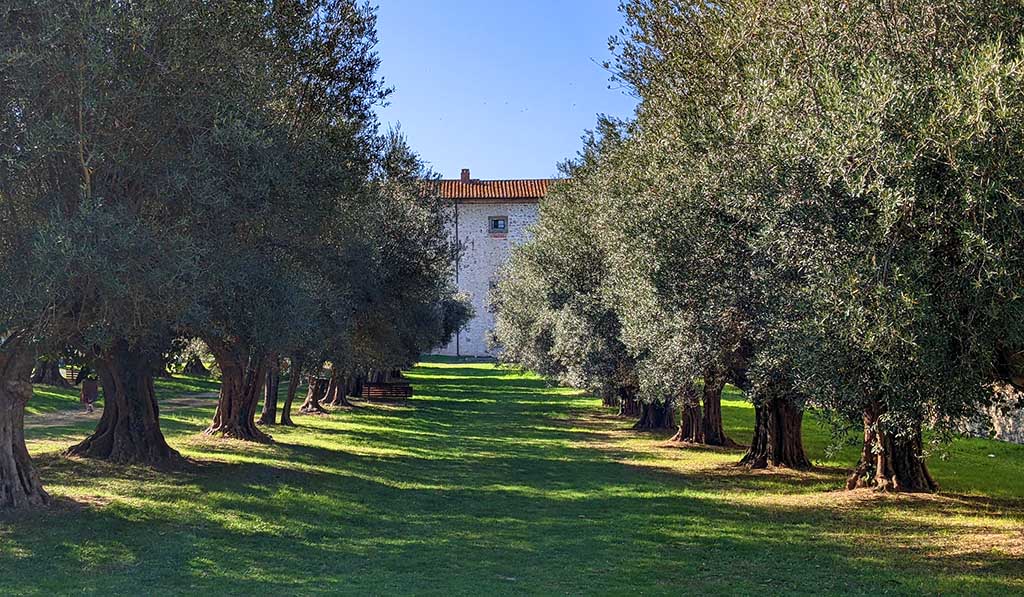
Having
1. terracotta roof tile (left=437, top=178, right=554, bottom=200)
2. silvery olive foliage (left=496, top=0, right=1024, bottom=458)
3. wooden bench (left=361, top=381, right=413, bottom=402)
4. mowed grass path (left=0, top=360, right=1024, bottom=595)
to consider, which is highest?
terracotta roof tile (left=437, top=178, right=554, bottom=200)

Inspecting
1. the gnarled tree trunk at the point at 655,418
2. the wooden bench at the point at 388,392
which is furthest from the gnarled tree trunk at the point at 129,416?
the wooden bench at the point at 388,392

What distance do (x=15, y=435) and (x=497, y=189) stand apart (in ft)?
263

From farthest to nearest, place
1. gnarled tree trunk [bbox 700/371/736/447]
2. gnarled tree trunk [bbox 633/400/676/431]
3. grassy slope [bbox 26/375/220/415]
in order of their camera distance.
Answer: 1. grassy slope [bbox 26/375/220/415]
2. gnarled tree trunk [bbox 633/400/676/431]
3. gnarled tree trunk [bbox 700/371/736/447]

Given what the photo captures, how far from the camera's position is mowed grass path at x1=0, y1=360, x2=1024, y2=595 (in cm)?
1117

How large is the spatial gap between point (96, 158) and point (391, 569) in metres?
6.36

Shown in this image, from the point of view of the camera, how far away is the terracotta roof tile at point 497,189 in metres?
93.0

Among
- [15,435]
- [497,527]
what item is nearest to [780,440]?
[497,527]

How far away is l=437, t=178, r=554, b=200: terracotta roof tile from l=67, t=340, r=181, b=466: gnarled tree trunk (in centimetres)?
7165

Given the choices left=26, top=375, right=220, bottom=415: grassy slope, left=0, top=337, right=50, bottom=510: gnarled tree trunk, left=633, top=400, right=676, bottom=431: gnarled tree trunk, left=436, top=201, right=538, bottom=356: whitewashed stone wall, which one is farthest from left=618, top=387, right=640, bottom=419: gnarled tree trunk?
left=436, top=201, right=538, bottom=356: whitewashed stone wall

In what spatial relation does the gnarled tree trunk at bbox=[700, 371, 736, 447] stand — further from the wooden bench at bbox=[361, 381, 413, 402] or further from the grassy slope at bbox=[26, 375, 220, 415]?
the wooden bench at bbox=[361, 381, 413, 402]

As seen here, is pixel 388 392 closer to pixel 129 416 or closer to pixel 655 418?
pixel 655 418

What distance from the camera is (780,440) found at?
22078mm

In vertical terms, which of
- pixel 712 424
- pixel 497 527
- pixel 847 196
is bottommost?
pixel 497 527

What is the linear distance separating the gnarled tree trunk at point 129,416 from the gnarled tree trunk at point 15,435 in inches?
205
